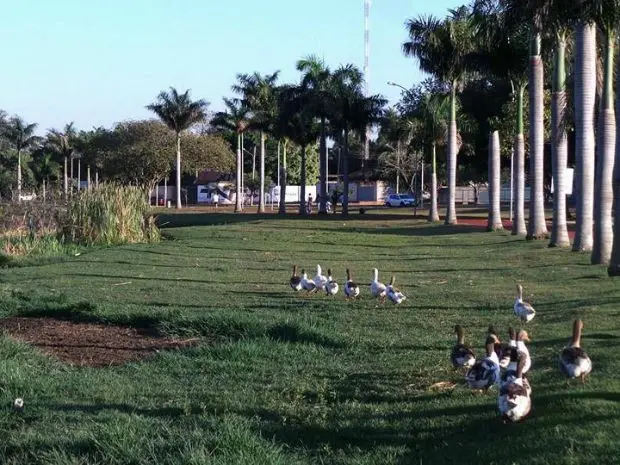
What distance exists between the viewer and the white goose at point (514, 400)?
267 inches

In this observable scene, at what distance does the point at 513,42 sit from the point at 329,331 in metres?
24.0

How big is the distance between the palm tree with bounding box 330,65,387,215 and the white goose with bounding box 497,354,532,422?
5281 centimetres

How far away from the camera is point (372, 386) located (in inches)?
361

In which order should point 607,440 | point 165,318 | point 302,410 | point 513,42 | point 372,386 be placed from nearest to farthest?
point 607,440 → point 302,410 → point 372,386 → point 165,318 → point 513,42

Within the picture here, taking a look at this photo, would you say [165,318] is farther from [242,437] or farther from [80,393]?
[242,437]

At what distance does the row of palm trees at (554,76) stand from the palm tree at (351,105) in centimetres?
1471

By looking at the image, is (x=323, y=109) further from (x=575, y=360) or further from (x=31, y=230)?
(x=575, y=360)

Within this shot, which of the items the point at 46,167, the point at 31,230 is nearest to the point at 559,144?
the point at 31,230

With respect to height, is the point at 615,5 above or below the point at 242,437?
above

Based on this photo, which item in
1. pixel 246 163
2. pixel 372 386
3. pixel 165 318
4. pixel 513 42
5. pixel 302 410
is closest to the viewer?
pixel 302 410

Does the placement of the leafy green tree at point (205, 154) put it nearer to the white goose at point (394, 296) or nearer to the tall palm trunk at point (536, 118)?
the tall palm trunk at point (536, 118)

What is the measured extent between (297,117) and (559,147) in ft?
112

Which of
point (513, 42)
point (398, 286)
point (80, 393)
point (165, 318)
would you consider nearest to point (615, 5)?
point (398, 286)

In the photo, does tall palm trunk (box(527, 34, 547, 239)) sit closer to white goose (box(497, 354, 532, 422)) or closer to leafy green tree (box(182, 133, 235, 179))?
white goose (box(497, 354, 532, 422))
